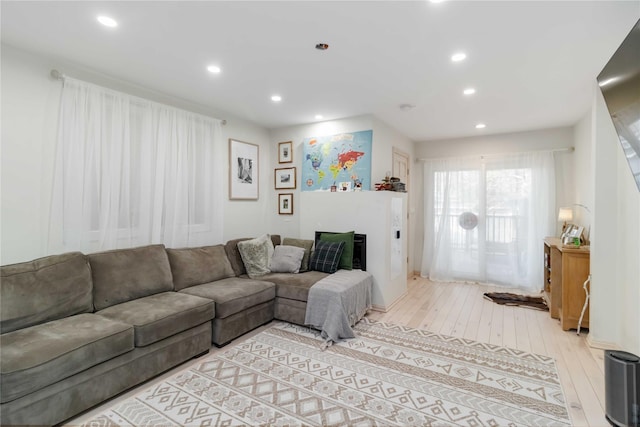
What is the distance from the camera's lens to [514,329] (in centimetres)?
336

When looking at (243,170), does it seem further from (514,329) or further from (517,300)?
(517,300)

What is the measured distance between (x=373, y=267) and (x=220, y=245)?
1970 mm

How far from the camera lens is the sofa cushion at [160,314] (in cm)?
229

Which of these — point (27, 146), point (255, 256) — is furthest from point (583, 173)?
point (27, 146)

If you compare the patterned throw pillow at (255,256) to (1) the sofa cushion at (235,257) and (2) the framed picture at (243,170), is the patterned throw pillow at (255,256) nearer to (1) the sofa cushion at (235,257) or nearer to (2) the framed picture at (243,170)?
(1) the sofa cushion at (235,257)

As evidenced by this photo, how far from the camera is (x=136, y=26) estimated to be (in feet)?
7.04

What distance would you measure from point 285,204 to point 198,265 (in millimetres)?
1804

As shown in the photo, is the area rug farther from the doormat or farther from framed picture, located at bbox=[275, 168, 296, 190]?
framed picture, located at bbox=[275, 168, 296, 190]

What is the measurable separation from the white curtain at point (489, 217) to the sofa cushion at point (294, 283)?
2.88 metres

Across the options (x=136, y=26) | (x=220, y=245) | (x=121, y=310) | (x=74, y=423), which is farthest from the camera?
(x=220, y=245)

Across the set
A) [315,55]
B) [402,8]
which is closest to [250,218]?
[315,55]

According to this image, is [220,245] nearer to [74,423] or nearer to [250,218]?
[250,218]

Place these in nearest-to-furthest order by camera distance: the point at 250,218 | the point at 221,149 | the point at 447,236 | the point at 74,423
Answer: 1. the point at 74,423
2. the point at 221,149
3. the point at 250,218
4. the point at 447,236

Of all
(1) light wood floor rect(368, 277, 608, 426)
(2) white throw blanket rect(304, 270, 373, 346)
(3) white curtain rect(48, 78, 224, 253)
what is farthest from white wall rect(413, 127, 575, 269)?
(3) white curtain rect(48, 78, 224, 253)
